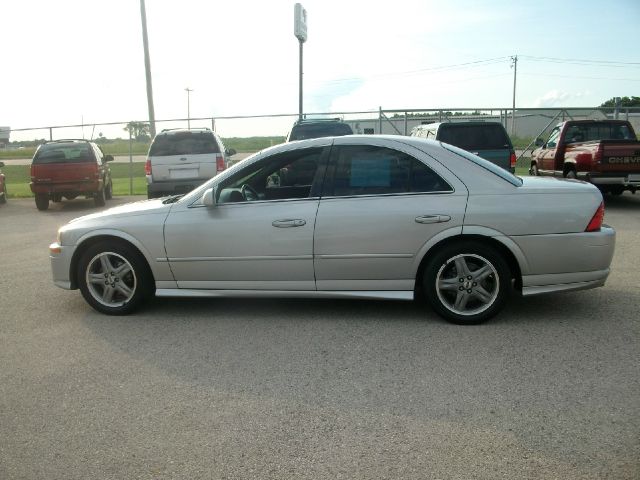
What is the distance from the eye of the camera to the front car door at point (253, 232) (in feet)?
17.0

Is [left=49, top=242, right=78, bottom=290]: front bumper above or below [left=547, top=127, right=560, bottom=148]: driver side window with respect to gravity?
below

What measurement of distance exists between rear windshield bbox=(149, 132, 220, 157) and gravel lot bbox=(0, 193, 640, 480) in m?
7.52

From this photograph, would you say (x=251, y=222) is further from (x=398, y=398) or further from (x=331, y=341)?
(x=398, y=398)

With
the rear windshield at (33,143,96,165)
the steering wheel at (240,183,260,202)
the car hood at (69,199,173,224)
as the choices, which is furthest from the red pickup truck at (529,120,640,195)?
the rear windshield at (33,143,96,165)

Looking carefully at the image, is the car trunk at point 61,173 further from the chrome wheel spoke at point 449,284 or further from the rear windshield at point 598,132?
the chrome wheel spoke at point 449,284

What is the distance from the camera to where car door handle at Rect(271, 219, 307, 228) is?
5.12m

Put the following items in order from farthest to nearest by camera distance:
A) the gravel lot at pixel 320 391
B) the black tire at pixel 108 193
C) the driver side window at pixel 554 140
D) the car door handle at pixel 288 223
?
Answer: the black tire at pixel 108 193, the driver side window at pixel 554 140, the car door handle at pixel 288 223, the gravel lot at pixel 320 391

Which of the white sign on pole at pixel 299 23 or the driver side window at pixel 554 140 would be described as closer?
the driver side window at pixel 554 140

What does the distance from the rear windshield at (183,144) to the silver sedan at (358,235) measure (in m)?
7.75

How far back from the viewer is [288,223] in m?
5.14

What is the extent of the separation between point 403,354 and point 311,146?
2029mm

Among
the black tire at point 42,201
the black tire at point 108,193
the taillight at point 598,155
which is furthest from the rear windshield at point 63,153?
the taillight at point 598,155

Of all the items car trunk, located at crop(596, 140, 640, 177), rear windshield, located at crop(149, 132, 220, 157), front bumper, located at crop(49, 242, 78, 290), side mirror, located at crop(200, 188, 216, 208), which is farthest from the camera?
rear windshield, located at crop(149, 132, 220, 157)

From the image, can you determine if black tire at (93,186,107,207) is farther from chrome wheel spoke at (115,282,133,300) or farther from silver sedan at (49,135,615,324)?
chrome wheel spoke at (115,282,133,300)
